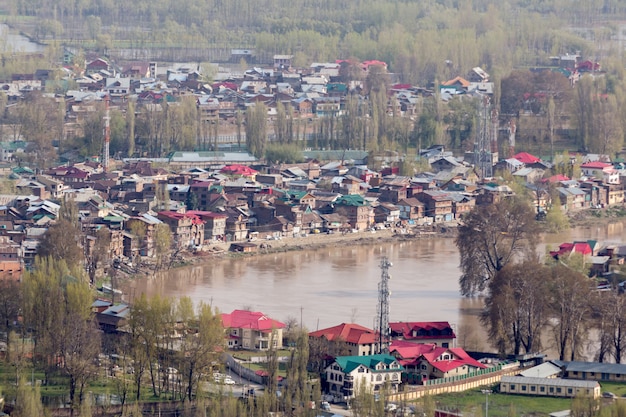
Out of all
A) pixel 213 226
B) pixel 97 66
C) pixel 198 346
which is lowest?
pixel 213 226

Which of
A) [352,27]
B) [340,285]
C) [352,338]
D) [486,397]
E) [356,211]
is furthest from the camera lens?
[352,27]

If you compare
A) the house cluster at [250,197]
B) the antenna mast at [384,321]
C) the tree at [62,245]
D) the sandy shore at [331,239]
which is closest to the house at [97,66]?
the house cluster at [250,197]

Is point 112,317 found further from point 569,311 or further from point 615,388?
point 615,388

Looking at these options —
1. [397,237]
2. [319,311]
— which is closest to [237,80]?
[397,237]

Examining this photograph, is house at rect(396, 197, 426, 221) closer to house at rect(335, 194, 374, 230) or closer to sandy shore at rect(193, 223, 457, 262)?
sandy shore at rect(193, 223, 457, 262)

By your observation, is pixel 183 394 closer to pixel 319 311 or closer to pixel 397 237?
pixel 319 311

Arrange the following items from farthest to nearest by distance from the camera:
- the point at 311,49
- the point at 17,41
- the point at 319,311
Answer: the point at 17,41 < the point at 311,49 < the point at 319,311

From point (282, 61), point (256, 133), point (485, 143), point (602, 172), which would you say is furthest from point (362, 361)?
point (282, 61)
